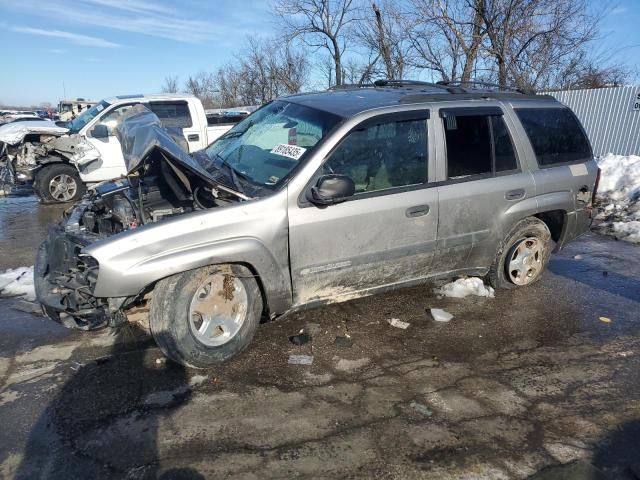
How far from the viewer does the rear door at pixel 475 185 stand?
3992 millimetres

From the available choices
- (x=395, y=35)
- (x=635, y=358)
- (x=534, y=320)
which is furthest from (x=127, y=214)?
(x=395, y=35)

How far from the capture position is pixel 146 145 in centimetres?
→ 320

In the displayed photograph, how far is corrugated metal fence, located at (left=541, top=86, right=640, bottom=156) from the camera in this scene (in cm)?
1269

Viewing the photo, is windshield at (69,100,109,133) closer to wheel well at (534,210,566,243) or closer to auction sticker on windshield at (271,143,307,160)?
auction sticker on windshield at (271,143,307,160)

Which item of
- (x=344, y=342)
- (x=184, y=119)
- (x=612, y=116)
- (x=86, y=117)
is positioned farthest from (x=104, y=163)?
(x=612, y=116)

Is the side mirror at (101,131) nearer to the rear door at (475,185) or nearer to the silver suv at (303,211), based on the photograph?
the silver suv at (303,211)

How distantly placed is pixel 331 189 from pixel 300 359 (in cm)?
132

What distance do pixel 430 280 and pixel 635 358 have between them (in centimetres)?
170

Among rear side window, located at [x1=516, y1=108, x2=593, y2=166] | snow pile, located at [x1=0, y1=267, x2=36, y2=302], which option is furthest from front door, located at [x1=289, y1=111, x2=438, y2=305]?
snow pile, located at [x1=0, y1=267, x2=36, y2=302]

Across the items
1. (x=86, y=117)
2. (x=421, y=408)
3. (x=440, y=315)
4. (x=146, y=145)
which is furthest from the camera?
(x=86, y=117)

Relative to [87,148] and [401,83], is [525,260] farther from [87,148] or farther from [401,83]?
[87,148]

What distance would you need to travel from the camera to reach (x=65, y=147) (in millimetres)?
8570

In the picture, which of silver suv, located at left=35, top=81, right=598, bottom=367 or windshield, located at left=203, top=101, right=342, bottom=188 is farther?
windshield, located at left=203, top=101, right=342, bottom=188

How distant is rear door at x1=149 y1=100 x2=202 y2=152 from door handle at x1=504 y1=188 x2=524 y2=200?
643 centimetres
